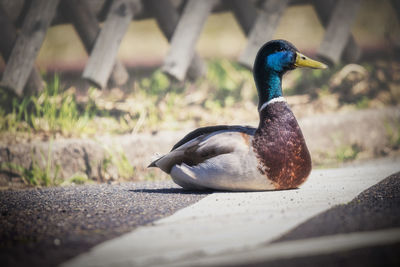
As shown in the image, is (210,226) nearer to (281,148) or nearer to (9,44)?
(281,148)

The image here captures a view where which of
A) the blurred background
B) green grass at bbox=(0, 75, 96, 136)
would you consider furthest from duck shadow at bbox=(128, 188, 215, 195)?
green grass at bbox=(0, 75, 96, 136)

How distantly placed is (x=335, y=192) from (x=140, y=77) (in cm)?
337

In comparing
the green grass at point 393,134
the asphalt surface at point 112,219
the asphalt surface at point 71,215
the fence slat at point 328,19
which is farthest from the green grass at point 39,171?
the fence slat at point 328,19

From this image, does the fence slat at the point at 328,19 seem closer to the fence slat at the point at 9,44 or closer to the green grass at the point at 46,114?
the green grass at the point at 46,114

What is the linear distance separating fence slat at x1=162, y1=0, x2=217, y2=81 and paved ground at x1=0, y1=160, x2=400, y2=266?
187 cm

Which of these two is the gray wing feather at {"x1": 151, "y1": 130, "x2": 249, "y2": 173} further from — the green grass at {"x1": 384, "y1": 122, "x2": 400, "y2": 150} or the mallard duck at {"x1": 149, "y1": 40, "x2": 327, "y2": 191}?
the green grass at {"x1": 384, "y1": 122, "x2": 400, "y2": 150}

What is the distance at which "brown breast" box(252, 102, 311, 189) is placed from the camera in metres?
3.03

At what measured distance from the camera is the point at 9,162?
416cm

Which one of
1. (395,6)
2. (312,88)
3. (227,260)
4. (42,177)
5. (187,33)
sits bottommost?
(42,177)

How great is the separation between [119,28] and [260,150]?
2.56 meters

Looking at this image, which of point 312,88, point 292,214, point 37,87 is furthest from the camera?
point 312,88

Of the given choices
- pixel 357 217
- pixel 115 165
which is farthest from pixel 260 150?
pixel 115 165

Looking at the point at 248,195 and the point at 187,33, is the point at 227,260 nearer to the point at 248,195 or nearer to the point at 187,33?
the point at 248,195

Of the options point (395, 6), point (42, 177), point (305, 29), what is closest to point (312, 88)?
point (305, 29)
